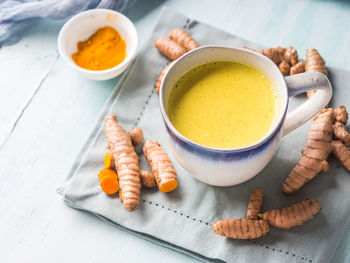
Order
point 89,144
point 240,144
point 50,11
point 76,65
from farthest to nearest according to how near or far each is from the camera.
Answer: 1. point 50,11
2. point 76,65
3. point 89,144
4. point 240,144

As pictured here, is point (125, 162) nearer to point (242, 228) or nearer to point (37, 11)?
point (242, 228)

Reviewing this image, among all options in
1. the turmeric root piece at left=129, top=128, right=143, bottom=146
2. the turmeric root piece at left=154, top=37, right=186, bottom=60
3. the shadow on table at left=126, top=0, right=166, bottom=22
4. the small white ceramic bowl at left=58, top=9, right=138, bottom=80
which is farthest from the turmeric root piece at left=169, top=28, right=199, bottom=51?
the turmeric root piece at left=129, top=128, right=143, bottom=146

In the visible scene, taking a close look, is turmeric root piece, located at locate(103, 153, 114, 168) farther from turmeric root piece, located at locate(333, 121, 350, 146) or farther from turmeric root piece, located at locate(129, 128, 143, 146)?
turmeric root piece, located at locate(333, 121, 350, 146)

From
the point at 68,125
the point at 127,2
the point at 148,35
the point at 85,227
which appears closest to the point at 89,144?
the point at 68,125

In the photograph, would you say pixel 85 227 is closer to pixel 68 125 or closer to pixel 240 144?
pixel 68 125

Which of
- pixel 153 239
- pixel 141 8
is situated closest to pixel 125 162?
pixel 153 239
